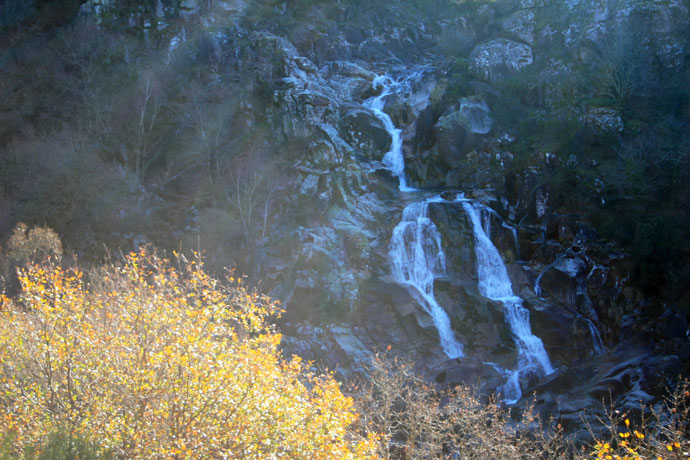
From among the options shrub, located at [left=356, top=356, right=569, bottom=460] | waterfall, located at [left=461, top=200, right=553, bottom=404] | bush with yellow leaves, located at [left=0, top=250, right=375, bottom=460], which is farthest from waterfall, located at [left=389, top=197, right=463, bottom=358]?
bush with yellow leaves, located at [left=0, top=250, right=375, bottom=460]

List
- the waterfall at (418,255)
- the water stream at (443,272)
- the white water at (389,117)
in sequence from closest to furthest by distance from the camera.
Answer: the water stream at (443,272), the waterfall at (418,255), the white water at (389,117)

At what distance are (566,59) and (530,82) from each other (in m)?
3.94

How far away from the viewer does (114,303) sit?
11688 mm

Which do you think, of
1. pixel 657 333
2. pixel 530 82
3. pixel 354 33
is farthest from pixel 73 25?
pixel 657 333

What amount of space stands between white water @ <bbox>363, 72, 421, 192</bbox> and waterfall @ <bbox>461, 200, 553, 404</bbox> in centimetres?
691

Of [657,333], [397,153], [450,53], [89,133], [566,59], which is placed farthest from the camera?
[450,53]

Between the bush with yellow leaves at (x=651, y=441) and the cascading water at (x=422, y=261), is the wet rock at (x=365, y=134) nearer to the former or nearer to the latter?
the cascading water at (x=422, y=261)

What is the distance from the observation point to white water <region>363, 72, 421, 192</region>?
33125 mm

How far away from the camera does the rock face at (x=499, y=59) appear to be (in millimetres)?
37125

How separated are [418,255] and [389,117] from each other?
14.2m

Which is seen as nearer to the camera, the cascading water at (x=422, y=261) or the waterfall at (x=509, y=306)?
the waterfall at (x=509, y=306)

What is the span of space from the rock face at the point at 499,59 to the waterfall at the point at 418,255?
16364 millimetres

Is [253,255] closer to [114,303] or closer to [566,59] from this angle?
[114,303]

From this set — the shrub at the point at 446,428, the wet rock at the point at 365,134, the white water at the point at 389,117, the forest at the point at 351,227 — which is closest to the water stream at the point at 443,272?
the forest at the point at 351,227
